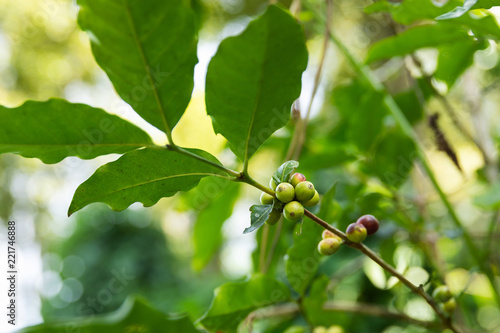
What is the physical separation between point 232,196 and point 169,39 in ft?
2.20

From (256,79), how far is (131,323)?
0.30 meters

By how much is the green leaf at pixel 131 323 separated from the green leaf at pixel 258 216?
0.17 meters

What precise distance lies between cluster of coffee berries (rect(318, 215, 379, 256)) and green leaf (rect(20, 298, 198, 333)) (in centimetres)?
19

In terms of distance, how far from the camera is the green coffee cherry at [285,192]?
A: 41 cm

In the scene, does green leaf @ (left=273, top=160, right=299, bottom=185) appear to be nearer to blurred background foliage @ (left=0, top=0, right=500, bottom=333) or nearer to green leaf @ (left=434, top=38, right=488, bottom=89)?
blurred background foliage @ (left=0, top=0, right=500, bottom=333)

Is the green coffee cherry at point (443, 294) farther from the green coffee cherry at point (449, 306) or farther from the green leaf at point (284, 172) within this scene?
the green leaf at point (284, 172)

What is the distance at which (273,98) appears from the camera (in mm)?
441

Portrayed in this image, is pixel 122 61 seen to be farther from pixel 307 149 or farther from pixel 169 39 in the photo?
pixel 307 149

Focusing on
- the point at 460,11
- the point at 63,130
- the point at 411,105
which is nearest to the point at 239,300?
the point at 63,130

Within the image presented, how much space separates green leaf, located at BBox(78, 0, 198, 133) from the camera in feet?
1.36

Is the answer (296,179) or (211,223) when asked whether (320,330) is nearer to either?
(296,179)

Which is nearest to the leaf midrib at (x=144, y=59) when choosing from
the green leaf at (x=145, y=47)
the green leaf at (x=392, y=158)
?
the green leaf at (x=145, y=47)

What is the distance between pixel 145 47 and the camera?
1.39ft

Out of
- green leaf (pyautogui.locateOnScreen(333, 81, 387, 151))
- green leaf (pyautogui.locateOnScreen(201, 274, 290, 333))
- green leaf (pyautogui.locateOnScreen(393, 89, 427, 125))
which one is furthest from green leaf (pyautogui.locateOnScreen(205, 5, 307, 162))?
green leaf (pyautogui.locateOnScreen(393, 89, 427, 125))
